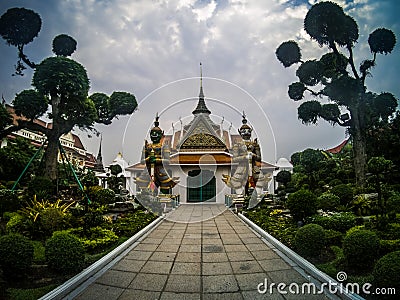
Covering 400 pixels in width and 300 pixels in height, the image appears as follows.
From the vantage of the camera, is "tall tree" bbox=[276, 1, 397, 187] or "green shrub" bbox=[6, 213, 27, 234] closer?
"green shrub" bbox=[6, 213, 27, 234]

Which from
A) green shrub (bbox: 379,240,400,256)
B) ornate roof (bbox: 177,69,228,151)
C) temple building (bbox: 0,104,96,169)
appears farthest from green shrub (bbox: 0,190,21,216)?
ornate roof (bbox: 177,69,228,151)

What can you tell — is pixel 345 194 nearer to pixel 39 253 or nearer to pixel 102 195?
pixel 102 195

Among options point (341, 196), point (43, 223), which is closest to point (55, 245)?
point (43, 223)

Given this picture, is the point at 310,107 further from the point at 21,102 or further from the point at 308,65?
the point at 21,102

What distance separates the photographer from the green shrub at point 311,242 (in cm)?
512

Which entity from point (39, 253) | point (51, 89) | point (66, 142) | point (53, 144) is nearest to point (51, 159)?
point (53, 144)

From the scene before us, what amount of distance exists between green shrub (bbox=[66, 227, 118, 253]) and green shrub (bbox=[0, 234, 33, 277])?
162cm

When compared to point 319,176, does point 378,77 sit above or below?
above

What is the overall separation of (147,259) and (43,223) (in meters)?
3.42

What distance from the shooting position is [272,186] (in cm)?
2122

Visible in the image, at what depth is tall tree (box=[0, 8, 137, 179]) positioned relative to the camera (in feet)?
42.1
